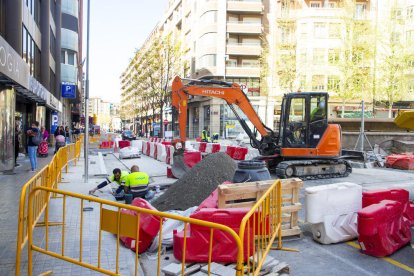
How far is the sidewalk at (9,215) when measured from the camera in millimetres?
5254

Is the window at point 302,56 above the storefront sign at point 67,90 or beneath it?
above

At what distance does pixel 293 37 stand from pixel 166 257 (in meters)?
47.6

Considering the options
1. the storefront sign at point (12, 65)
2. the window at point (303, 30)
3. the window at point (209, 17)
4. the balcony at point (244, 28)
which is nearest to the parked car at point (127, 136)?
the window at point (209, 17)

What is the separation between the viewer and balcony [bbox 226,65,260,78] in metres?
51.5

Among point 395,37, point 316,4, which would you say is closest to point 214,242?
point 395,37

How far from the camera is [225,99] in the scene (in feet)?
50.0

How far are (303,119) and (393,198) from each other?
747 cm

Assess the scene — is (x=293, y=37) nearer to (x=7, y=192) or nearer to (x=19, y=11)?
(x=19, y=11)

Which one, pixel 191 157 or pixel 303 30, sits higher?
pixel 303 30

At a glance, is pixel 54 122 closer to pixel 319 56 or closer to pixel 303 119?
pixel 303 119

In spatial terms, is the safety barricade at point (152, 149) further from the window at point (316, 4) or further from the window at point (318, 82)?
the window at point (316, 4)

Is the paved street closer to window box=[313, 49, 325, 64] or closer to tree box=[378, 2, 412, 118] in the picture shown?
tree box=[378, 2, 412, 118]

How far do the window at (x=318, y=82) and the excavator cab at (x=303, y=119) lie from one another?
120 ft

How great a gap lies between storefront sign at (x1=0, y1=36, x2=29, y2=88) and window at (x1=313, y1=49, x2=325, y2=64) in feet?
136
